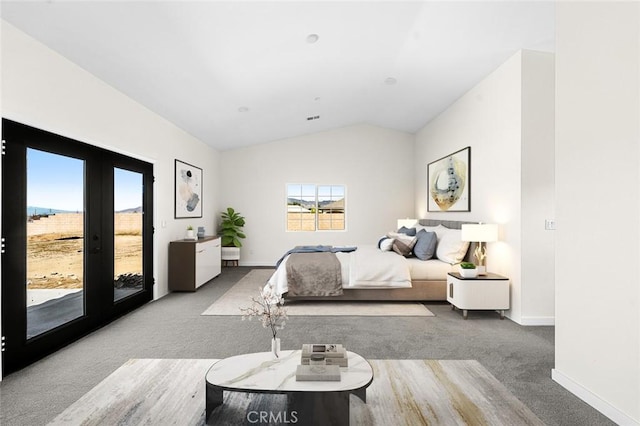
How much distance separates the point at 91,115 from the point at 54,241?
50.9 inches

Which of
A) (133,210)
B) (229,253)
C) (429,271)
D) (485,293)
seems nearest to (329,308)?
(429,271)

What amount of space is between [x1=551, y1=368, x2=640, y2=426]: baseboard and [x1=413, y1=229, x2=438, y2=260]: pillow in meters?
2.53

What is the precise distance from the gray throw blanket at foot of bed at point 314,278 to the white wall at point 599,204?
256cm

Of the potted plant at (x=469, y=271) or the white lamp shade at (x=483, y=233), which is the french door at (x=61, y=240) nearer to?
the potted plant at (x=469, y=271)

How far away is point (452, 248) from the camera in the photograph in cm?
482

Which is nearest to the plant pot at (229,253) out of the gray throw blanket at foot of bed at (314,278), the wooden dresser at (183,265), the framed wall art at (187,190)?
the framed wall art at (187,190)

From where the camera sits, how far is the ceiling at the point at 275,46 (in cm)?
287

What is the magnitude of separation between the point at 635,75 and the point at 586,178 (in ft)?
2.09

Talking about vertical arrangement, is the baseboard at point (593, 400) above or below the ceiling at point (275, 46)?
below

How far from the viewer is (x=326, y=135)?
8.00m

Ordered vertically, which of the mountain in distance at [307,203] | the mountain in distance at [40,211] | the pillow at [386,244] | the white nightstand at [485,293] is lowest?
the white nightstand at [485,293]

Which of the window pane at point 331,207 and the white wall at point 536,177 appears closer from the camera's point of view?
the white wall at point 536,177

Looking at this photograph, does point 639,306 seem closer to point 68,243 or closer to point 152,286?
point 68,243

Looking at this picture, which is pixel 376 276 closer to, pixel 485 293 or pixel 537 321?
pixel 485 293
